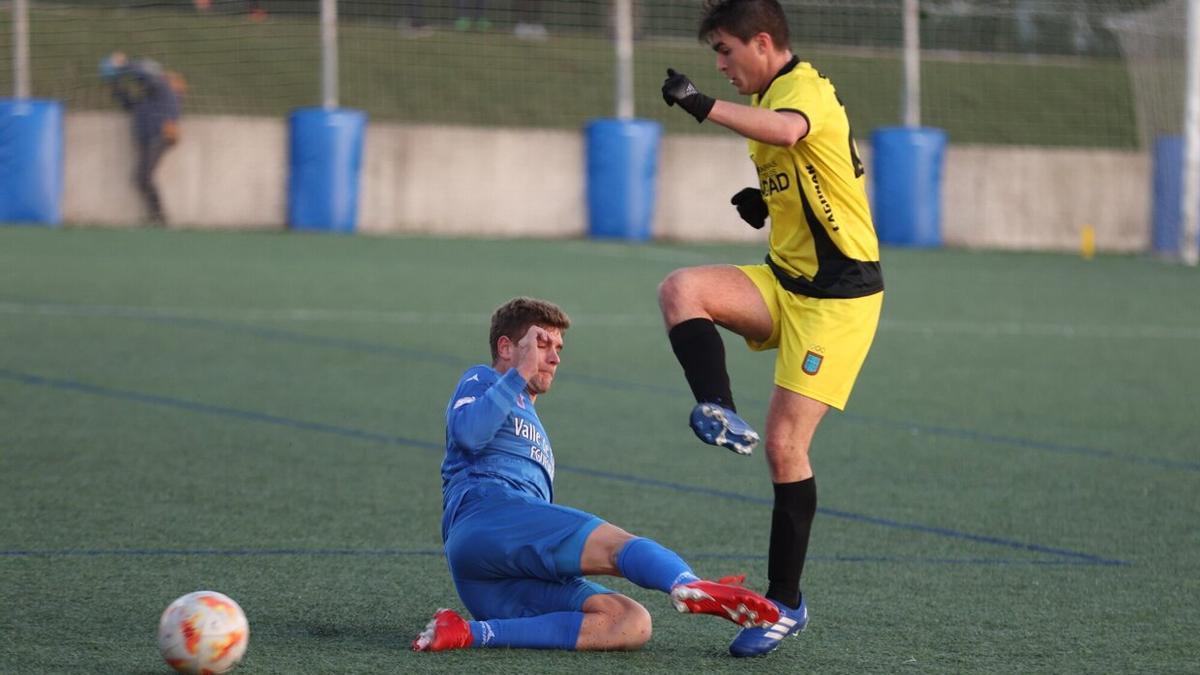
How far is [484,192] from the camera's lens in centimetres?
2073

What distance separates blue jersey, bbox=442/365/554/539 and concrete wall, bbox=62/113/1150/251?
15.7m

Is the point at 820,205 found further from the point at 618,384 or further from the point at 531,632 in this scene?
the point at 618,384

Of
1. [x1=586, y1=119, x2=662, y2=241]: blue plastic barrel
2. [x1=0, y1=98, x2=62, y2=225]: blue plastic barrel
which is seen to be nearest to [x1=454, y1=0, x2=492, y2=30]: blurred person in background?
[x1=586, y1=119, x2=662, y2=241]: blue plastic barrel

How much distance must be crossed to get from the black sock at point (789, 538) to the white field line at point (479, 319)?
302 inches

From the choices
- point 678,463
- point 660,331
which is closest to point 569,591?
point 678,463

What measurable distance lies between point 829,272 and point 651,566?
1.08 m

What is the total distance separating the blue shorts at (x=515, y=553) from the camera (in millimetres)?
4449

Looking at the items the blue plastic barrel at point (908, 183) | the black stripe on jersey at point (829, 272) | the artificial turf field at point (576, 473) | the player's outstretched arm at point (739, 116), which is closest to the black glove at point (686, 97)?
the player's outstretched arm at point (739, 116)

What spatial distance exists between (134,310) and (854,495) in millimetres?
6907

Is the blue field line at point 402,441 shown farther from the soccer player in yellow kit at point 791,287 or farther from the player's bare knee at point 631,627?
the player's bare knee at point 631,627

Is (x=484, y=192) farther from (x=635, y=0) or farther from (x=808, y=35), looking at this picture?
(x=808, y=35)

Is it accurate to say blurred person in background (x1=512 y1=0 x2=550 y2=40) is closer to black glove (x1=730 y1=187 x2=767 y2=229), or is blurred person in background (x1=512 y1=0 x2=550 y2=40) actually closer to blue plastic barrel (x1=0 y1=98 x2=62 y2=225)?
blue plastic barrel (x1=0 y1=98 x2=62 y2=225)

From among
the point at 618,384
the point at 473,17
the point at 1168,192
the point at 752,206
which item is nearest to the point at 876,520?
the point at 752,206

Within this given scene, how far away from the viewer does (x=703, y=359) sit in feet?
15.6
